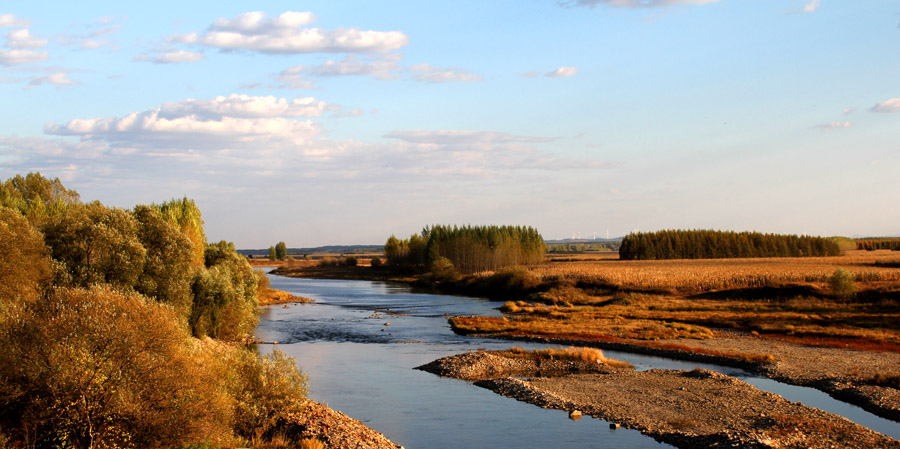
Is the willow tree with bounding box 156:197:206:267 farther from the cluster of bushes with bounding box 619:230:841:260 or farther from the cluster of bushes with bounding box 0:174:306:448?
the cluster of bushes with bounding box 619:230:841:260

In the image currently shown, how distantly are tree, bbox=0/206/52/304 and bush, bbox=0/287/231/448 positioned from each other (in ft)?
51.2

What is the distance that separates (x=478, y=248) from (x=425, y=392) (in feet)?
385

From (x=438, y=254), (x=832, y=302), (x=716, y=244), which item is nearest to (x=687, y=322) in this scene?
(x=832, y=302)

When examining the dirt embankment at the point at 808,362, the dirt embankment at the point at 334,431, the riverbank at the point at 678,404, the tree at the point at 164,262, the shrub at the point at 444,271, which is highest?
the tree at the point at 164,262

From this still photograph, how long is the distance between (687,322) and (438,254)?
10074 cm

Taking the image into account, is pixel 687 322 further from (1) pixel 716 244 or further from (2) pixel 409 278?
(1) pixel 716 244

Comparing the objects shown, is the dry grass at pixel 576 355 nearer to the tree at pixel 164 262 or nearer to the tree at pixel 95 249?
the tree at pixel 164 262

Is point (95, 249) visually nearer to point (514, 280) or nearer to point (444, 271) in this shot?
point (514, 280)

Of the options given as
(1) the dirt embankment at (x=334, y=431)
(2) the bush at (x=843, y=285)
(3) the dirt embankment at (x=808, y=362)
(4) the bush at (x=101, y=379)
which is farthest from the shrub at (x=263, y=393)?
(2) the bush at (x=843, y=285)

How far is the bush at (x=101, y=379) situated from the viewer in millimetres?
17953

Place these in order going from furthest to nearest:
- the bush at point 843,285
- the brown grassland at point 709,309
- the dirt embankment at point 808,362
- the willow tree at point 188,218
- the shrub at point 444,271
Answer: the shrub at point 444,271
the bush at point 843,285
the willow tree at point 188,218
the brown grassland at point 709,309
the dirt embankment at point 808,362

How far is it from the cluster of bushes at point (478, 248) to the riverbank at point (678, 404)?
108566 millimetres


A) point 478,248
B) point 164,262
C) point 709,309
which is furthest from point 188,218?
point 478,248

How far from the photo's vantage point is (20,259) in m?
34.9
